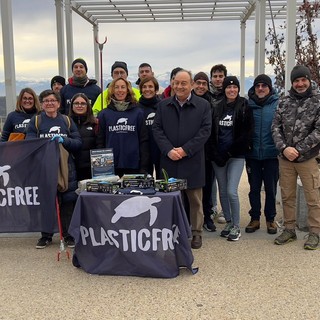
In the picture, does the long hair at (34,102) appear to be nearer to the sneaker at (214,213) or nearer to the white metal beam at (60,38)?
the sneaker at (214,213)

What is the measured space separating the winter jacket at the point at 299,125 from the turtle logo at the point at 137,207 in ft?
5.18

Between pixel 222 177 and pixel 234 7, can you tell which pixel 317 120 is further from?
pixel 234 7

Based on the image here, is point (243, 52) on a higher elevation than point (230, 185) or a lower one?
higher

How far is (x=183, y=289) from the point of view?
3.48 m

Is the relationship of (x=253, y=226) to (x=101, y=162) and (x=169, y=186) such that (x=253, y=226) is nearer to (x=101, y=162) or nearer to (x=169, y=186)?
(x=169, y=186)

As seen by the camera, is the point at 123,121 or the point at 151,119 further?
the point at 151,119

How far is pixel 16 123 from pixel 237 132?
2.66 metres

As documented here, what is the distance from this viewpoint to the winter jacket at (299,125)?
425cm

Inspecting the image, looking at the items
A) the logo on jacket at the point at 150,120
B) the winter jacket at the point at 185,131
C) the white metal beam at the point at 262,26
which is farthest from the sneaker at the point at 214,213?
the white metal beam at the point at 262,26

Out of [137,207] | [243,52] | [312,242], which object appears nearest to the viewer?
[137,207]

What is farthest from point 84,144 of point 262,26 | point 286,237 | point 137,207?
point 262,26

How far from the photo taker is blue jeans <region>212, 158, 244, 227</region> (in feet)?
15.2

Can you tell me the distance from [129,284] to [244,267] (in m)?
1.13

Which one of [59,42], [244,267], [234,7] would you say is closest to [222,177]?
[244,267]
